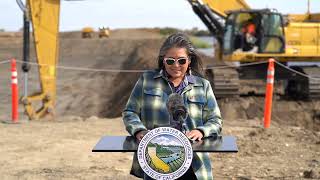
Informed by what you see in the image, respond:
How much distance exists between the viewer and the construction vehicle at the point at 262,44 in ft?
47.2

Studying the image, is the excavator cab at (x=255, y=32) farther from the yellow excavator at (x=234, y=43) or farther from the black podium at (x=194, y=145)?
the black podium at (x=194, y=145)

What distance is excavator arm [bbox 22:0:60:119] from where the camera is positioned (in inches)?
508

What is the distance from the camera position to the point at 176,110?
10.6 feet

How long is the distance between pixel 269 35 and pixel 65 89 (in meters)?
11.3

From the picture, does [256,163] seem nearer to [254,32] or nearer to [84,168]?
[84,168]

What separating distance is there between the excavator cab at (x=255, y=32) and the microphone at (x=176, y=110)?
11.3 metres

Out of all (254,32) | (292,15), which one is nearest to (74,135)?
(254,32)

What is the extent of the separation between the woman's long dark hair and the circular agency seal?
60 centimetres

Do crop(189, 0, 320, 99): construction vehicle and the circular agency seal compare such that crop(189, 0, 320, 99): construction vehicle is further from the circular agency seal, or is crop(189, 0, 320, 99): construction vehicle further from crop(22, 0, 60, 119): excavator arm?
the circular agency seal

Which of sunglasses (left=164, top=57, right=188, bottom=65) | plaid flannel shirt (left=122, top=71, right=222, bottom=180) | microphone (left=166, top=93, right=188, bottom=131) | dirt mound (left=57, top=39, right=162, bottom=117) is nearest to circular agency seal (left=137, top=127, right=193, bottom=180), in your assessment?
microphone (left=166, top=93, right=188, bottom=131)

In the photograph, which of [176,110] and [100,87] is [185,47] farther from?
[100,87]

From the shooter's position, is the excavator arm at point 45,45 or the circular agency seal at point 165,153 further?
the excavator arm at point 45,45

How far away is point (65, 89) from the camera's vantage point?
23609 mm

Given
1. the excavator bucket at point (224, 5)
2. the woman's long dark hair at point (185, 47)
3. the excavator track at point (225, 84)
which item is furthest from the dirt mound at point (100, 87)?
the woman's long dark hair at point (185, 47)
